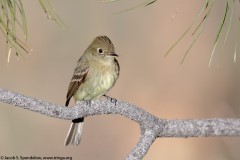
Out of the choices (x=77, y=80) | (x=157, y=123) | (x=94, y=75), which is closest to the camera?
(x=157, y=123)

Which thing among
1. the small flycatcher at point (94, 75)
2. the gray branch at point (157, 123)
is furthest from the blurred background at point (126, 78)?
the gray branch at point (157, 123)

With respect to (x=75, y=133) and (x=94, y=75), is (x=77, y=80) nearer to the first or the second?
(x=94, y=75)

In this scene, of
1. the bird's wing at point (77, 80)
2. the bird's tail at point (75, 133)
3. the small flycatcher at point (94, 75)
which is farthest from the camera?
the bird's tail at point (75, 133)

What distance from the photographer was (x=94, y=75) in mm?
6363

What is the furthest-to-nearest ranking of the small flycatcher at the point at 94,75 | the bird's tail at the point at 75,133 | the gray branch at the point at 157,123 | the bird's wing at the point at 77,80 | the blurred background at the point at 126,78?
the blurred background at the point at 126,78 < the bird's tail at the point at 75,133 < the bird's wing at the point at 77,80 < the small flycatcher at the point at 94,75 < the gray branch at the point at 157,123

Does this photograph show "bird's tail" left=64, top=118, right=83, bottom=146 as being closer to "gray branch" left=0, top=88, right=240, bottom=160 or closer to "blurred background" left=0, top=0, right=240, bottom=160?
"blurred background" left=0, top=0, right=240, bottom=160

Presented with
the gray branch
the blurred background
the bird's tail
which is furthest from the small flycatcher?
the gray branch

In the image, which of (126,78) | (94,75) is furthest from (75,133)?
(126,78)

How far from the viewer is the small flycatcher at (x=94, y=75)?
619 cm

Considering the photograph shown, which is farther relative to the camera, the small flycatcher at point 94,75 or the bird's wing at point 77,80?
the bird's wing at point 77,80

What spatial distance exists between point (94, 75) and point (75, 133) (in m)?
0.63

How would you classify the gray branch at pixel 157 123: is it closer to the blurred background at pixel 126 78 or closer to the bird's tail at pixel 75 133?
the bird's tail at pixel 75 133

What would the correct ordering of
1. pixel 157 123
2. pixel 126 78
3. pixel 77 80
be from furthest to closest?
pixel 126 78 → pixel 77 80 → pixel 157 123

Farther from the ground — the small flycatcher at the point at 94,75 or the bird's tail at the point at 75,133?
the small flycatcher at the point at 94,75
